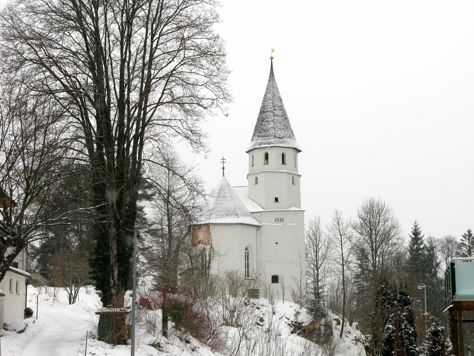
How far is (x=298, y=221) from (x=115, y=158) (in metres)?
33.7

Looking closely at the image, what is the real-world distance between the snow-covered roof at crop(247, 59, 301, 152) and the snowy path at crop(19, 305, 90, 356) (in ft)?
82.3

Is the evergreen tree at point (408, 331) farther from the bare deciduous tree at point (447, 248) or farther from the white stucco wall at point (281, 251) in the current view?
the bare deciduous tree at point (447, 248)

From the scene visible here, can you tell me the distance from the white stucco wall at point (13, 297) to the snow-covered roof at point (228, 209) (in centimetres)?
2358

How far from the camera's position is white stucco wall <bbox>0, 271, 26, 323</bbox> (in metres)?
27.2

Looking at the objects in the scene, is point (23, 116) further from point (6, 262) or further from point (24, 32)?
point (6, 262)

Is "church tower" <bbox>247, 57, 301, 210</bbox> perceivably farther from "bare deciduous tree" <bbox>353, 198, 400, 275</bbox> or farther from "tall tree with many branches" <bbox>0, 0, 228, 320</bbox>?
"tall tree with many branches" <bbox>0, 0, 228, 320</bbox>

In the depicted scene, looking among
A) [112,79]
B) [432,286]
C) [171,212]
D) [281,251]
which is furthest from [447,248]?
[112,79]

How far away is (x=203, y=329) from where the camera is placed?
26.9 m

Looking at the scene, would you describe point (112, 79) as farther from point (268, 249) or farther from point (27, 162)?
point (268, 249)

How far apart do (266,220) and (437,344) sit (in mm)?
31010

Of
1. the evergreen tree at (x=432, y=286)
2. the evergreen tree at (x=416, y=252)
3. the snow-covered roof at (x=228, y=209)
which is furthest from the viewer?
the evergreen tree at (x=416, y=252)

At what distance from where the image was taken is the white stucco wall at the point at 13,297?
27.2m

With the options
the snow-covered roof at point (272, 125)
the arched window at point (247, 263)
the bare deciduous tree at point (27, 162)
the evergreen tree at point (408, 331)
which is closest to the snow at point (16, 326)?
the bare deciduous tree at point (27, 162)

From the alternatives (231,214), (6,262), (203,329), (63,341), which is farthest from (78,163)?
(231,214)
